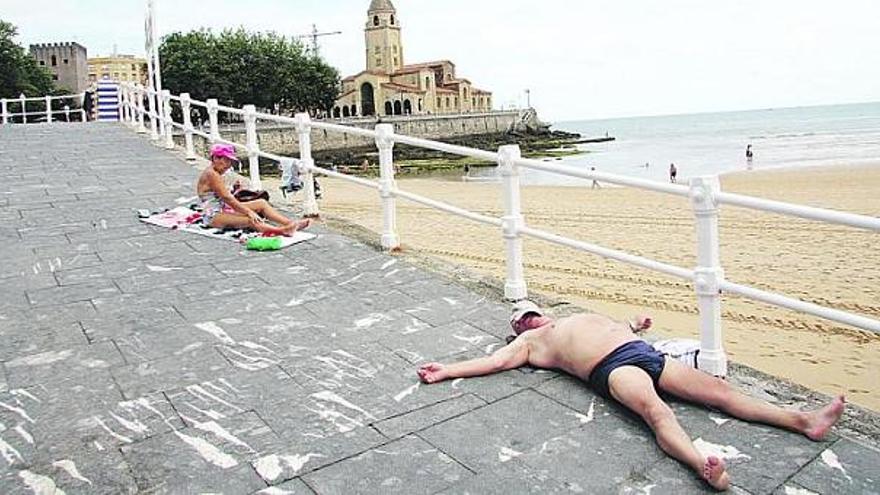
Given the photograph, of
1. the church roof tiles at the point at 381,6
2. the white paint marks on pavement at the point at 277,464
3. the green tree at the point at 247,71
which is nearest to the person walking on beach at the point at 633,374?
the white paint marks on pavement at the point at 277,464

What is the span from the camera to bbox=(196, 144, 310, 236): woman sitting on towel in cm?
684

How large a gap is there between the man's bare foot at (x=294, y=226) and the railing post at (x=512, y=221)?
241 cm

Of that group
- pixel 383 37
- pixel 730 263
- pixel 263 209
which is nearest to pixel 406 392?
pixel 263 209

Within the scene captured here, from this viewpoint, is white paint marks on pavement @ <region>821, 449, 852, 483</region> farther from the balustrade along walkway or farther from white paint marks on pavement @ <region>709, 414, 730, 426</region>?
white paint marks on pavement @ <region>709, 414, 730, 426</region>

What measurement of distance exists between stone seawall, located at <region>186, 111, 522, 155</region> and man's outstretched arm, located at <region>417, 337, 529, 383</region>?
26.8m

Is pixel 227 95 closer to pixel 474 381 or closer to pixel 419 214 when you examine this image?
pixel 419 214

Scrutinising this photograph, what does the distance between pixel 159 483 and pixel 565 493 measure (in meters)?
1.38

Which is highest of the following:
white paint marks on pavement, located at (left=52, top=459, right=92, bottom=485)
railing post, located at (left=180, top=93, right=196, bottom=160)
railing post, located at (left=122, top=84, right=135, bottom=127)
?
railing post, located at (left=122, top=84, right=135, bottom=127)

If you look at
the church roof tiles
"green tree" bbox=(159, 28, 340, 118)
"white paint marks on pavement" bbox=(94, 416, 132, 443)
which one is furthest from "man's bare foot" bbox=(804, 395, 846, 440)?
the church roof tiles

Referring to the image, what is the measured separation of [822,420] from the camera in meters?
2.92

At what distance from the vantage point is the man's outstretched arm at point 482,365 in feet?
11.6

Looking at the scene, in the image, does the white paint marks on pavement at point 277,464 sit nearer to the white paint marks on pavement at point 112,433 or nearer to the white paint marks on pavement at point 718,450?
the white paint marks on pavement at point 112,433

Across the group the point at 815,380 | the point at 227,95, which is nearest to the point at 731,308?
the point at 815,380

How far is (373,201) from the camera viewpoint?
25.7 metres
